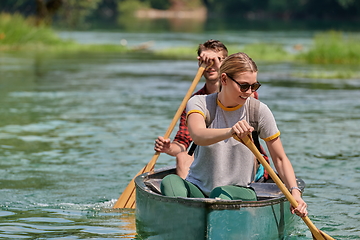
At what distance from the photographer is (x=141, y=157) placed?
29.0 ft

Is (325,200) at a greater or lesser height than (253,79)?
lesser

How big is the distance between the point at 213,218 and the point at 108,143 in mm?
5584

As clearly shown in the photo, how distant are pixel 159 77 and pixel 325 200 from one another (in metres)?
13.2

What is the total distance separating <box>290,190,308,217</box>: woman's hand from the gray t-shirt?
34cm

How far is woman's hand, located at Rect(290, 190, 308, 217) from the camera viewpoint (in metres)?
4.44

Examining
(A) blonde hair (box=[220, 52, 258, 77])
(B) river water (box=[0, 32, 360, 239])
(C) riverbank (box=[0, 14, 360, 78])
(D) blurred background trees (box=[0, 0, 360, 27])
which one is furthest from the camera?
(D) blurred background trees (box=[0, 0, 360, 27])

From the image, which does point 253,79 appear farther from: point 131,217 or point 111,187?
point 111,187

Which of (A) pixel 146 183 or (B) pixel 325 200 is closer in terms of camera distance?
(A) pixel 146 183

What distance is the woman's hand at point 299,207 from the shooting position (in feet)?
14.6

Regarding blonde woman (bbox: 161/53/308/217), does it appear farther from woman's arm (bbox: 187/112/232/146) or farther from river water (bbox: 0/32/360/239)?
river water (bbox: 0/32/360/239)

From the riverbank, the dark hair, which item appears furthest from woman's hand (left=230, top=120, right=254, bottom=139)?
the riverbank

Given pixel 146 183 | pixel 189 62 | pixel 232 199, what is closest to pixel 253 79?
pixel 232 199

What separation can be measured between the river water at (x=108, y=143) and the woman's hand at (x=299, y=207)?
1157 mm

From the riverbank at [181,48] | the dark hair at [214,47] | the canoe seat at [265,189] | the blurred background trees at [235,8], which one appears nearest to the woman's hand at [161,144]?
the canoe seat at [265,189]
